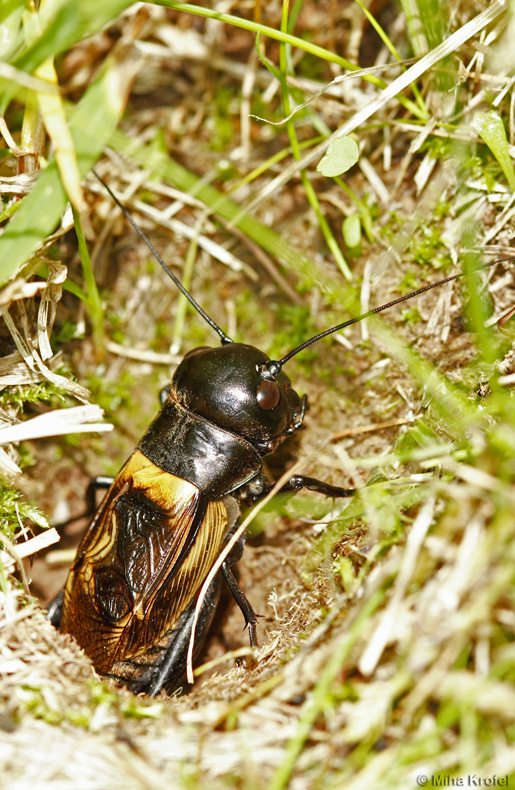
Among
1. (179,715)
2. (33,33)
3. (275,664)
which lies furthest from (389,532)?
(33,33)

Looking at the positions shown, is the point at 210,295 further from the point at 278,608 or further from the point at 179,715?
the point at 179,715

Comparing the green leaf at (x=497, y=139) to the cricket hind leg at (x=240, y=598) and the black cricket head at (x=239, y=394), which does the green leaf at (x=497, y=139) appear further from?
the cricket hind leg at (x=240, y=598)

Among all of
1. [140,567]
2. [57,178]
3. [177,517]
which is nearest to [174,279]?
[57,178]

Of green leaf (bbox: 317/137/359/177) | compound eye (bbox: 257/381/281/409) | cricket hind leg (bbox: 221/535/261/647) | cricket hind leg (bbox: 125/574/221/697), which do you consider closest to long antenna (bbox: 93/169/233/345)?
compound eye (bbox: 257/381/281/409)

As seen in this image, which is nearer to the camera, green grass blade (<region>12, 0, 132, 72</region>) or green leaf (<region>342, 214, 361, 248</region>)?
green grass blade (<region>12, 0, 132, 72</region>)

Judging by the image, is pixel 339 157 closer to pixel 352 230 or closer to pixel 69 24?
pixel 352 230

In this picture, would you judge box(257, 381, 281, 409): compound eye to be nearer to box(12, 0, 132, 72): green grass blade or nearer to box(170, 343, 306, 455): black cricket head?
box(170, 343, 306, 455): black cricket head
